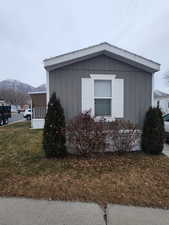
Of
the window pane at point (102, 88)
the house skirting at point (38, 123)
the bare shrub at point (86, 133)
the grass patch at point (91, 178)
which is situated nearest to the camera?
the grass patch at point (91, 178)

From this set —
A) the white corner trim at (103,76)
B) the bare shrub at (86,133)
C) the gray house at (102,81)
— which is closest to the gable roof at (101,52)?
the gray house at (102,81)

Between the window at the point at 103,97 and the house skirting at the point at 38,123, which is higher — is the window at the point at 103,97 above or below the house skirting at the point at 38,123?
Answer: above

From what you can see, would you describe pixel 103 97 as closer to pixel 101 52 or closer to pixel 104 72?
pixel 104 72

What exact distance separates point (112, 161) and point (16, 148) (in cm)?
415

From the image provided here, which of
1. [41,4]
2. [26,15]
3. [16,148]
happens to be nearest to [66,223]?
[16,148]

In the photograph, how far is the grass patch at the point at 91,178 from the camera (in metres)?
2.97

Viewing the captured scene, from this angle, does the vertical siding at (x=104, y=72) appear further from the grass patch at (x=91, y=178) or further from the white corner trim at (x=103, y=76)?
the grass patch at (x=91, y=178)

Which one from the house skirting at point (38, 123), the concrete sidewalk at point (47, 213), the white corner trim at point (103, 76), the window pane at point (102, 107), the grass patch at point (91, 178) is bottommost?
the concrete sidewalk at point (47, 213)

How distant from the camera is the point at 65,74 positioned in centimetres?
541

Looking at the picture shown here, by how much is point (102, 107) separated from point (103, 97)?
38 cm

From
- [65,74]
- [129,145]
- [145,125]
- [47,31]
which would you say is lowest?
[129,145]

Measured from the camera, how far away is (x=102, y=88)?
5.57 metres

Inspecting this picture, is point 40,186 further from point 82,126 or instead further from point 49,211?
point 82,126

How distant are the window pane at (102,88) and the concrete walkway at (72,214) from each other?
3734 mm
